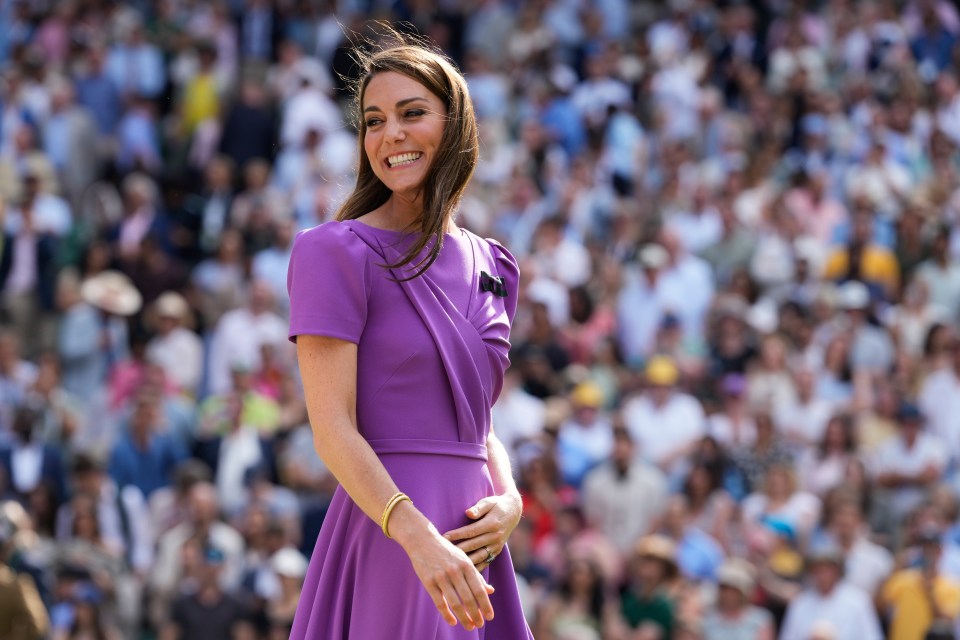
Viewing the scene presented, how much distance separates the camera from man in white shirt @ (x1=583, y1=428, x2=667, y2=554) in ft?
36.3

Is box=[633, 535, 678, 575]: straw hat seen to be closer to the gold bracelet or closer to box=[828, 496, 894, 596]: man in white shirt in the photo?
box=[828, 496, 894, 596]: man in white shirt

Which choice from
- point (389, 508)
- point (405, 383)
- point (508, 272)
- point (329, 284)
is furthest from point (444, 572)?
point (508, 272)

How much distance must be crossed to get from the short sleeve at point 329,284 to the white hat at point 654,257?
9.99 meters

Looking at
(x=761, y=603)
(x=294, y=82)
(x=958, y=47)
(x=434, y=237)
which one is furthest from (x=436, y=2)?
(x=434, y=237)

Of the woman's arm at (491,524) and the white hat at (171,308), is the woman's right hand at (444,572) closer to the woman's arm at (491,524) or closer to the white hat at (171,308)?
the woman's arm at (491,524)

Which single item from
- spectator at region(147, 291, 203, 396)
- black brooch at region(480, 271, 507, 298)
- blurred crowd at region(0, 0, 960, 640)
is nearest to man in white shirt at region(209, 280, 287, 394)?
blurred crowd at region(0, 0, 960, 640)

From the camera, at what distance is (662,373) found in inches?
473

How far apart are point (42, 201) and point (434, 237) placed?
450 inches

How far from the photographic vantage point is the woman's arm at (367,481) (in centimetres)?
335

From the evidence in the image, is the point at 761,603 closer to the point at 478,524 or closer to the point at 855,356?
the point at 855,356

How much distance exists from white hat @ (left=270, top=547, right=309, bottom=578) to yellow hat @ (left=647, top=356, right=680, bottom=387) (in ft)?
9.84

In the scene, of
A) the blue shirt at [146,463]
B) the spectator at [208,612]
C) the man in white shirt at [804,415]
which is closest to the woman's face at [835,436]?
the man in white shirt at [804,415]

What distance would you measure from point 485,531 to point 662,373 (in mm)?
8531

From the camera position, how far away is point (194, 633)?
995cm
